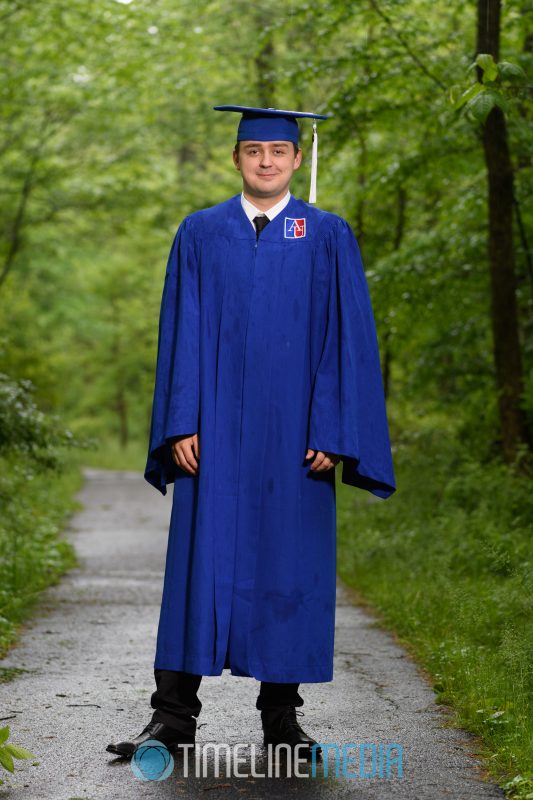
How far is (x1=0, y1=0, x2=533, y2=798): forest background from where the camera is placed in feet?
21.8

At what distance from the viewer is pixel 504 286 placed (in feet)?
32.2

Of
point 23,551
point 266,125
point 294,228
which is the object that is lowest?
point 23,551

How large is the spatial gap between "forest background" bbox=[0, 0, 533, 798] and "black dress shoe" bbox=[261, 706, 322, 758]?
2.18 feet

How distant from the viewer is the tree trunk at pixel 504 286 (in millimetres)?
9414

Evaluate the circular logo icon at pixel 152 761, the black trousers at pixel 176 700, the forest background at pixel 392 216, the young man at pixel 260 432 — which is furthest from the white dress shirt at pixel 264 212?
the circular logo icon at pixel 152 761

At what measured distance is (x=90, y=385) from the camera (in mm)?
42438

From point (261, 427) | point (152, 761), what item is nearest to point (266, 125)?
point (261, 427)

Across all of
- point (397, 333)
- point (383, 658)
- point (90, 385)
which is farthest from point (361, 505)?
point (90, 385)

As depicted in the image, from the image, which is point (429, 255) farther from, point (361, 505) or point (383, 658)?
point (383, 658)

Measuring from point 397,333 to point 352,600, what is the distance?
411 cm

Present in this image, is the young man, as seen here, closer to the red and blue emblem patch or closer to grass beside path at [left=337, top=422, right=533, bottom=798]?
the red and blue emblem patch

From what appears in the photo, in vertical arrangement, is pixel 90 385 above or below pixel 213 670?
above

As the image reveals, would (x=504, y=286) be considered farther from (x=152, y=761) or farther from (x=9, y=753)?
(x=9, y=753)

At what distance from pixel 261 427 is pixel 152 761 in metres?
1.25
